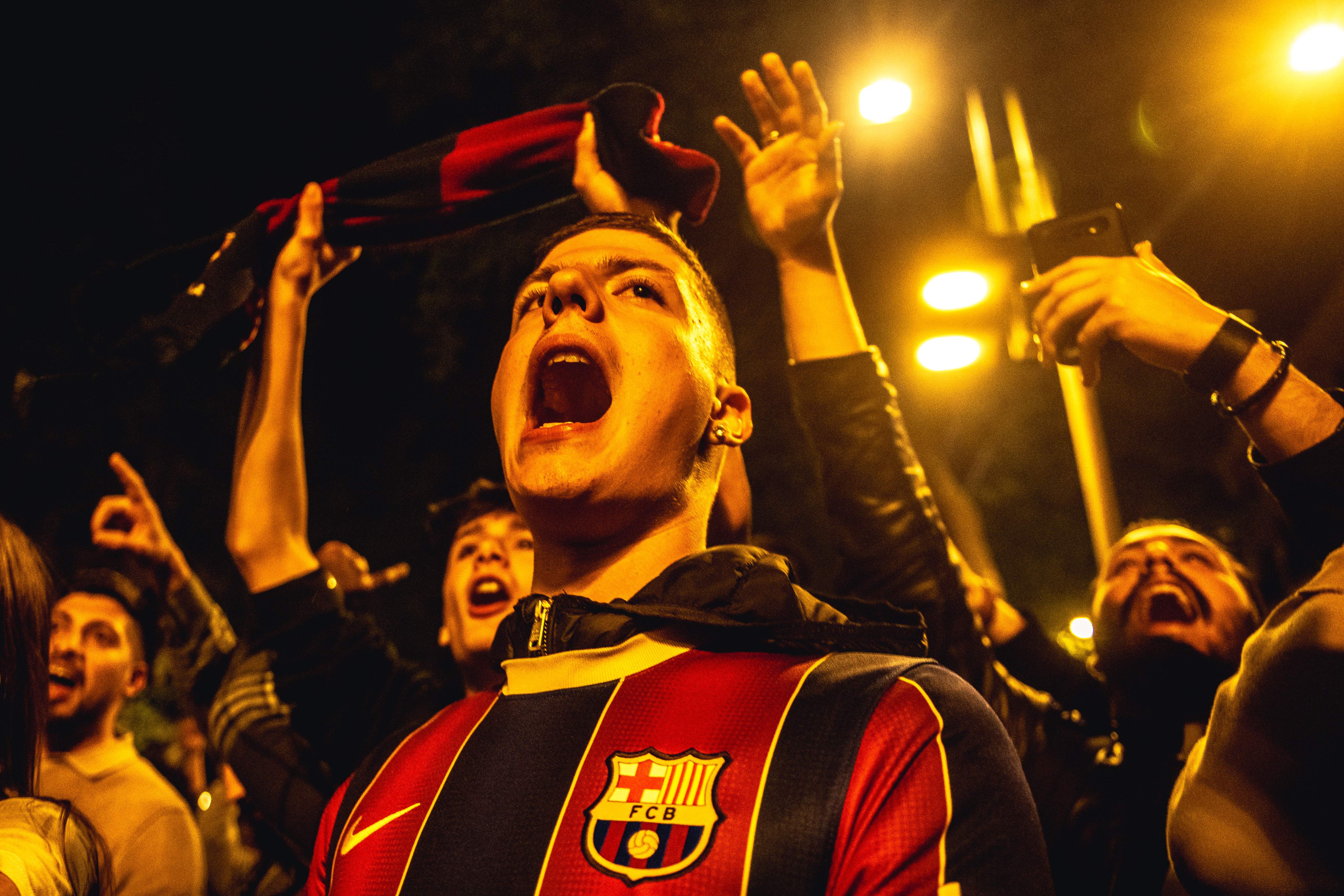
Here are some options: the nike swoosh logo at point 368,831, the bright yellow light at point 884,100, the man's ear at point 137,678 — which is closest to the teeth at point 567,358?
the nike swoosh logo at point 368,831

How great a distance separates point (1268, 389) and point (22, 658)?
266 centimetres

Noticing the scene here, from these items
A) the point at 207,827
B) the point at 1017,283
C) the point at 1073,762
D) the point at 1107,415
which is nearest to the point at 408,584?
the point at 207,827

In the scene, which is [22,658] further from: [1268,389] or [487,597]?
[1268,389]

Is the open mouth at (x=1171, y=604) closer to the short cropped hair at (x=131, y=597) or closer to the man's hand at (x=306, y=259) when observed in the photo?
the man's hand at (x=306, y=259)

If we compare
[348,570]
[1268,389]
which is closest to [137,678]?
[348,570]

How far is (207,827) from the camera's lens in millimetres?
4156

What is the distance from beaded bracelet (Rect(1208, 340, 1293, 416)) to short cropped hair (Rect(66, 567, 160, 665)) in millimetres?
3794

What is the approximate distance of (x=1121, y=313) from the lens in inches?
75.6

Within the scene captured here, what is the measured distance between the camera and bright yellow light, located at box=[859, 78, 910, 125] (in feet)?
14.6

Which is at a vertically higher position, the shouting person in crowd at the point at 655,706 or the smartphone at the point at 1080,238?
the smartphone at the point at 1080,238

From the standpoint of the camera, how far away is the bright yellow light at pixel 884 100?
175 inches

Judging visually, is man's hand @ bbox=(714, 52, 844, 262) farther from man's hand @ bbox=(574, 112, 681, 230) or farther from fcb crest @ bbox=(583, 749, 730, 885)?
fcb crest @ bbox=(583, 749, 730, 885)

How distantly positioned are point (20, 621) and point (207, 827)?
8.54 ft

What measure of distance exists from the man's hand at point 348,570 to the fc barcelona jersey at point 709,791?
9.27ft
